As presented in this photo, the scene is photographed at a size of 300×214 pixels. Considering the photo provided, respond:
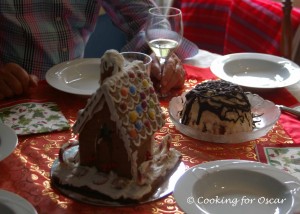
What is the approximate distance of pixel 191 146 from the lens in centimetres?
103

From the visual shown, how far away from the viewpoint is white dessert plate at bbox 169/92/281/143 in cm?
103

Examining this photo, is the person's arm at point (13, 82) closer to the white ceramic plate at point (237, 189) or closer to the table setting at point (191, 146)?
the table setting at point (191, 146)

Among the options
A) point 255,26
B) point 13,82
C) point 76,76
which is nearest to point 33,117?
point 13,82

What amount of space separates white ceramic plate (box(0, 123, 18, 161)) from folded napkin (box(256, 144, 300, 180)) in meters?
0.47

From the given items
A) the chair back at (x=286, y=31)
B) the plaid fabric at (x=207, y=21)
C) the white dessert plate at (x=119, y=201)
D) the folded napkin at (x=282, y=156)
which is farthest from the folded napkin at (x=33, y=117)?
the plaid fabric at (x=207, y=21)

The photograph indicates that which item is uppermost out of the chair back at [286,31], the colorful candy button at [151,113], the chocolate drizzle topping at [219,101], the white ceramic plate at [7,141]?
the colorful candy button at [151,113]

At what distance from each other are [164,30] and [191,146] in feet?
0.93

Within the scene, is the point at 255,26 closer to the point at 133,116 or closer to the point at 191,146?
the point at 191,146

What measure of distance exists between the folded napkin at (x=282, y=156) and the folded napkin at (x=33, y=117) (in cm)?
41

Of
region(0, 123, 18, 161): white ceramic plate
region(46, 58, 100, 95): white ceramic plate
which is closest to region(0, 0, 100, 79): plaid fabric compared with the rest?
region(46, 58, 100, 95): white ceramic plate

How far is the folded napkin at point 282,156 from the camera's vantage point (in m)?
0.95

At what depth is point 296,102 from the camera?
1251mm

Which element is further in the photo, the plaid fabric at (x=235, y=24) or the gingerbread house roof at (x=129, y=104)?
the plaid fabric at (x=235, y=24)

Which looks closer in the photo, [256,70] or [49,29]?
[256,70]
